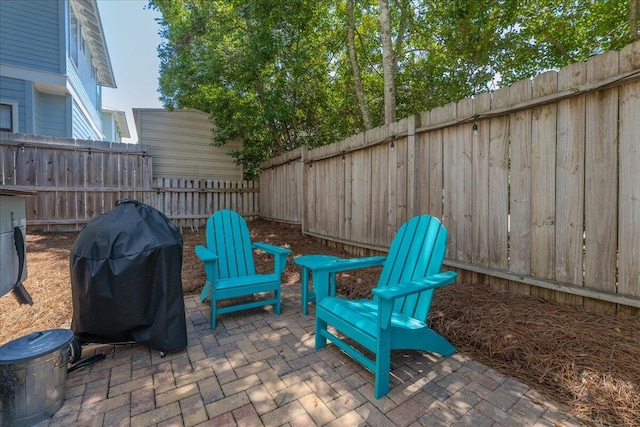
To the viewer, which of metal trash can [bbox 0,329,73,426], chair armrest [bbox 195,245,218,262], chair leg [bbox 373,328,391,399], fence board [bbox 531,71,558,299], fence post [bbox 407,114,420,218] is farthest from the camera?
fence post [bbox 407,114,420,218]

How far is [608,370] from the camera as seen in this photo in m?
1.65

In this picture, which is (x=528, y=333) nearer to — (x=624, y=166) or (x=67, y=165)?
(x=624, y=166)

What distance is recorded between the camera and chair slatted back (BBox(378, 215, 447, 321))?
6.91 ft

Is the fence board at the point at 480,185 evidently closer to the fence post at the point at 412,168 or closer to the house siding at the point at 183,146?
the fence post at the point at 412,168

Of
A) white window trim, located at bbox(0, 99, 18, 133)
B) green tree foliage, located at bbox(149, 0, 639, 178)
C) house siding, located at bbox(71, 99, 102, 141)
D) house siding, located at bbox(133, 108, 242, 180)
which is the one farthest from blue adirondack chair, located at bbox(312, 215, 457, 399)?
house siding, located at bbox(71, 99, 102, 141)

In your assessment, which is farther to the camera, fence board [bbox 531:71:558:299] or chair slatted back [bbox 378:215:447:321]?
fence board [bbox 531:71:558:299]

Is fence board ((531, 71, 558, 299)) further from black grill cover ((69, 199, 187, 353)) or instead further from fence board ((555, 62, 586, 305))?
black grill cover ((69, 199, 187, 353))

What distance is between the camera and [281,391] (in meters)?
1.77

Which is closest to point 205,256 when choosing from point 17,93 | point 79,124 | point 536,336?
point 536,336

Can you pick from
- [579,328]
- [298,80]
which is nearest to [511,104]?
[579,328]

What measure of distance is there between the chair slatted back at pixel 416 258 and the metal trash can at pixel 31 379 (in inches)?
81.7

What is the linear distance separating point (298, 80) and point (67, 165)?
199 inches

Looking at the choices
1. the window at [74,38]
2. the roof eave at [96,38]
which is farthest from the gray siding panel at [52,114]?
the roof eave at [96,38]

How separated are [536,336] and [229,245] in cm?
267
